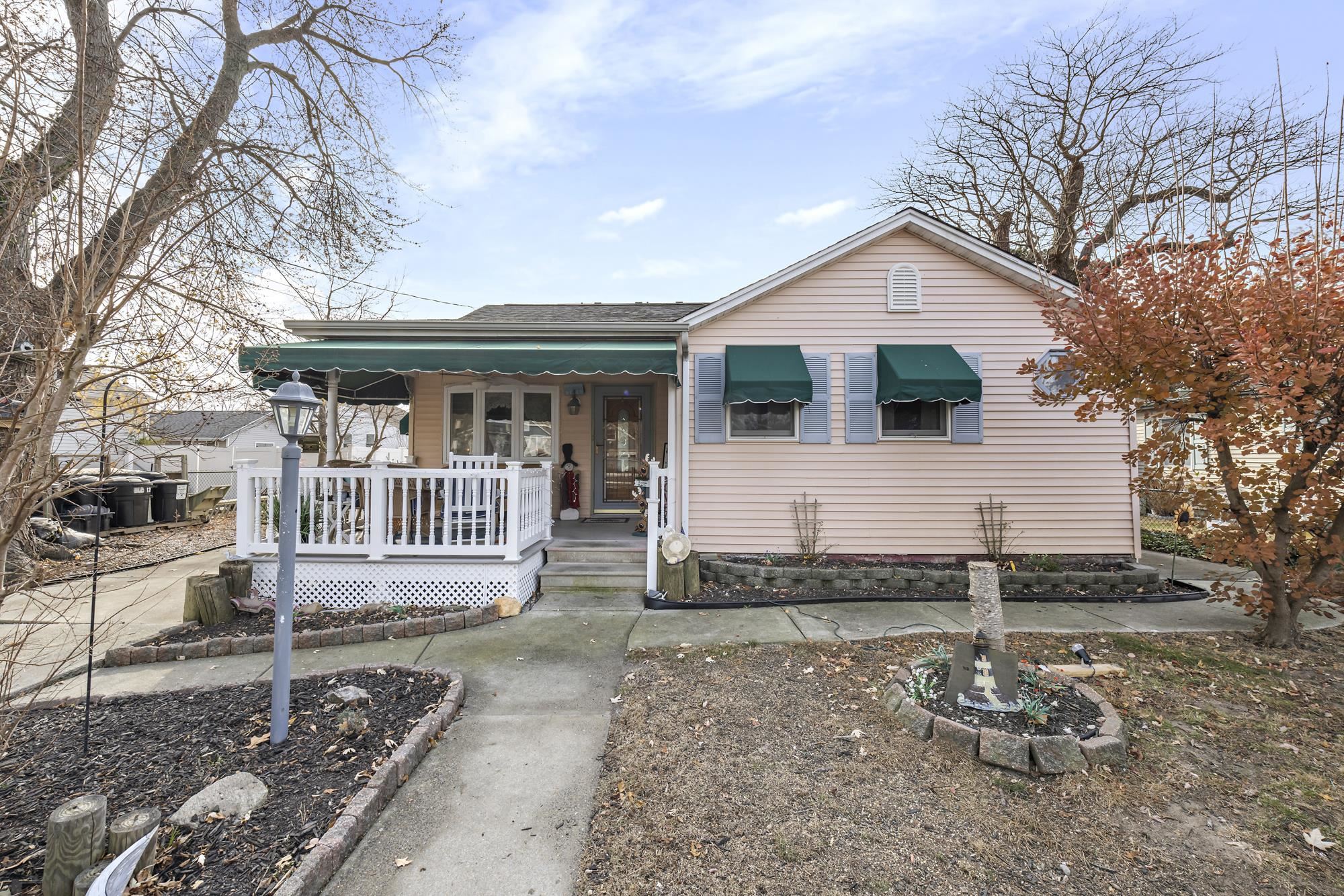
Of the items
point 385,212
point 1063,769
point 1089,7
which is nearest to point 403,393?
point 385,212

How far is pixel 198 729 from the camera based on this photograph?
326cm

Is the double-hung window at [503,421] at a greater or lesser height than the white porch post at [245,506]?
greater

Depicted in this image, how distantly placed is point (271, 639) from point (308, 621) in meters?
0.49

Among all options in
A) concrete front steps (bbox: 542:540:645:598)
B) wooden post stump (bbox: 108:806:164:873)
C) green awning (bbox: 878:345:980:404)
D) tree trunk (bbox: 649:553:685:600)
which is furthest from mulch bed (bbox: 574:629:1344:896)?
green awning (bbox: 878:345:980:404)

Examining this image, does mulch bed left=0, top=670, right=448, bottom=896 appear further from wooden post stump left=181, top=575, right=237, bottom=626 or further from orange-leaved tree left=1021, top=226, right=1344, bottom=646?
orange-leaved tree left=1021, top=226, right=1344, bottom=646

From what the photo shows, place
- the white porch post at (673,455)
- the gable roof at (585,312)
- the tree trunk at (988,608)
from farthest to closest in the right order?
the gable roof at (585,312), the white porch post at (673,455), the tree trunk at (988,608)

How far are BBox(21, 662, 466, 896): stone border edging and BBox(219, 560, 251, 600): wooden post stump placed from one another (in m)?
1.62

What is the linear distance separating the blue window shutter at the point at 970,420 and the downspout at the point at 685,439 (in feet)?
11.7

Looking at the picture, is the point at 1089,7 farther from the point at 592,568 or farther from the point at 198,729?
the point at 198,729

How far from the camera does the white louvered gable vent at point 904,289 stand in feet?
23.4

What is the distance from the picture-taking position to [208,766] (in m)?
2.87

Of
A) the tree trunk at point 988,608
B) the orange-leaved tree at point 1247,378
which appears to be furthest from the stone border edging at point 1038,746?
the orange-leaved tree at point 1247,378

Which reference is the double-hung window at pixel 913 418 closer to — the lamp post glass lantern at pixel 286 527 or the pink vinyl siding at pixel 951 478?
the pink vinyl siding at pixel 951 478

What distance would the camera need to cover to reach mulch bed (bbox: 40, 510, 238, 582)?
7.66 m
